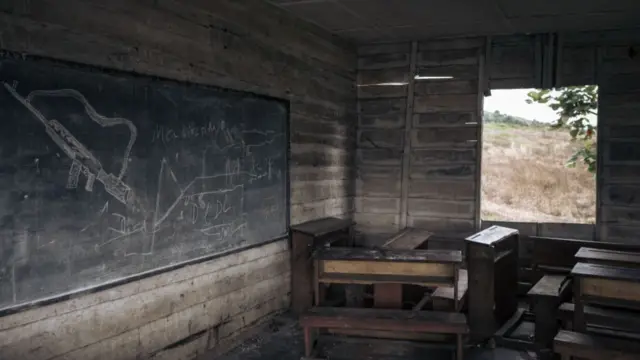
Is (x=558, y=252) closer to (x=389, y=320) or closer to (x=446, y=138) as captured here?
(x=446, y=138)

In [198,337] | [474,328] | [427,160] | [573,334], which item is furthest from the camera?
[427,160]

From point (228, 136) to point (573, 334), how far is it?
278cm

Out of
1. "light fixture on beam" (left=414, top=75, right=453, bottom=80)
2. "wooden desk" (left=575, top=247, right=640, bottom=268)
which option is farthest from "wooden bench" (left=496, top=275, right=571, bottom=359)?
"light fixture on beam" (left=414, top=75, right=453, bottom=80)

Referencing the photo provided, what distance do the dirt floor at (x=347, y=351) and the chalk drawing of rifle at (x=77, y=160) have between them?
1624 mm

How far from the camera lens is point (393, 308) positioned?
4.21m

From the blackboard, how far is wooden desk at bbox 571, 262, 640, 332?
249 cm

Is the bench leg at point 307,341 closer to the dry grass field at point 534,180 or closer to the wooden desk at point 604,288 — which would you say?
the wooden desk at point 604,288

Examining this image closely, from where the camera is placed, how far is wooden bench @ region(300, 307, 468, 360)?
3840 mm

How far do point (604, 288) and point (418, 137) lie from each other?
10.1ft

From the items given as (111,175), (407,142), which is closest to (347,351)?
(111,175)

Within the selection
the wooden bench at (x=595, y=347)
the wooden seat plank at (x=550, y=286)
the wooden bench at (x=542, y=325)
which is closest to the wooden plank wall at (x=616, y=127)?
the wooden seat plank at (x=550, y=286)

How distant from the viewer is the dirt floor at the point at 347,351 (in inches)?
161

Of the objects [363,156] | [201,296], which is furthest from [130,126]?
[363,156]

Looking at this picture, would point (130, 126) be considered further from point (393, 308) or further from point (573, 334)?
point (573, 334)
